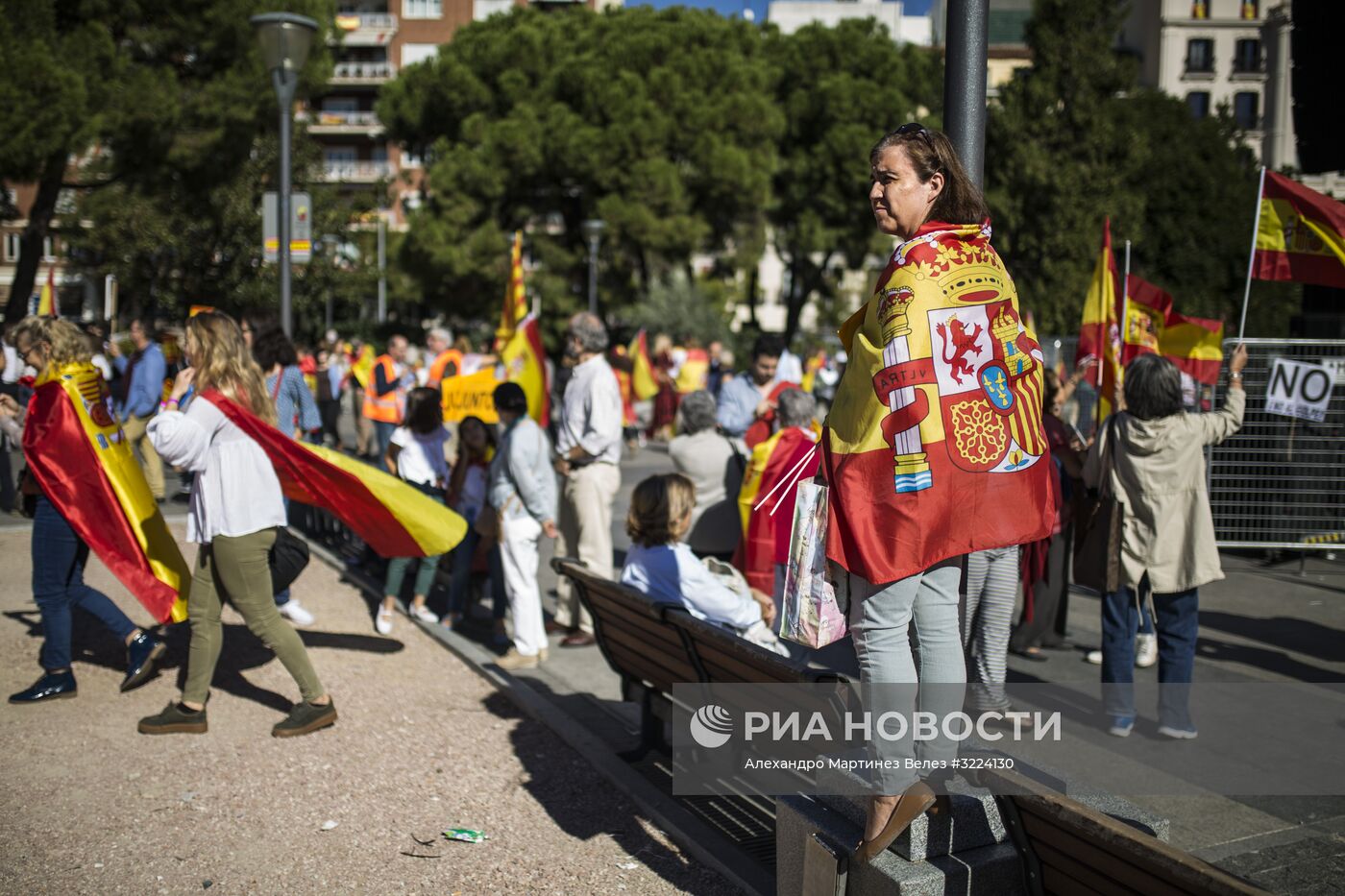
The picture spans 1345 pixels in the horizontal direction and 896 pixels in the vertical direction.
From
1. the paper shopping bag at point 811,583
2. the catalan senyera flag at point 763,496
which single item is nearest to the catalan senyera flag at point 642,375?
the catalan senyera flag at point 763,496

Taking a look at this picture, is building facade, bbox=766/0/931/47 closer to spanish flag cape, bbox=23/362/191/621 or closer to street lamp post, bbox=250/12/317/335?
street lamp post, bbox=250/12/317/335

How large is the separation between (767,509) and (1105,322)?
3055mm

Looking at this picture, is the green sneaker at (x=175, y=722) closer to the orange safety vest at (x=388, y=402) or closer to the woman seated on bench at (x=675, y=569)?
the woman seated on bench at (x=675, y=569)

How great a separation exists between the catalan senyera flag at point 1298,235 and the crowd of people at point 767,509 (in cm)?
101

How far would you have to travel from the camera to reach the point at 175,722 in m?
5.61

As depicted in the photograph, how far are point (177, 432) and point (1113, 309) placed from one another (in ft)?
18.5

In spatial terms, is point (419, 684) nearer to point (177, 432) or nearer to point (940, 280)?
point (177, 432)

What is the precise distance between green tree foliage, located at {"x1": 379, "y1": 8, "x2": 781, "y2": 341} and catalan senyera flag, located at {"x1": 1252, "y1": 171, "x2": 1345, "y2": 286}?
2894 cm

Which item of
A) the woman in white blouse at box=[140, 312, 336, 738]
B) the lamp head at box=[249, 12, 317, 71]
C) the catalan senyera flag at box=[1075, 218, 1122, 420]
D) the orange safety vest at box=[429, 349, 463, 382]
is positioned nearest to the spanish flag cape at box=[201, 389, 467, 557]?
the woman in white blouse at box=[140, 312, 336, 738]

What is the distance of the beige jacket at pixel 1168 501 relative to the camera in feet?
→ 18.9

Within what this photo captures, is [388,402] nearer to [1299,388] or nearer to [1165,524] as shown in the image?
[1299,388]

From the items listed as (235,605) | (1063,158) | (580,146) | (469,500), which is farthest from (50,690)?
(1063,158)

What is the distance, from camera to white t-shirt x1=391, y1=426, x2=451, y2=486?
8.58m

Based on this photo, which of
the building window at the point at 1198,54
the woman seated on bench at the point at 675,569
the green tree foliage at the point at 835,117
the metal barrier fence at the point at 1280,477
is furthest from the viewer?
the building window at the point at 1198,54
